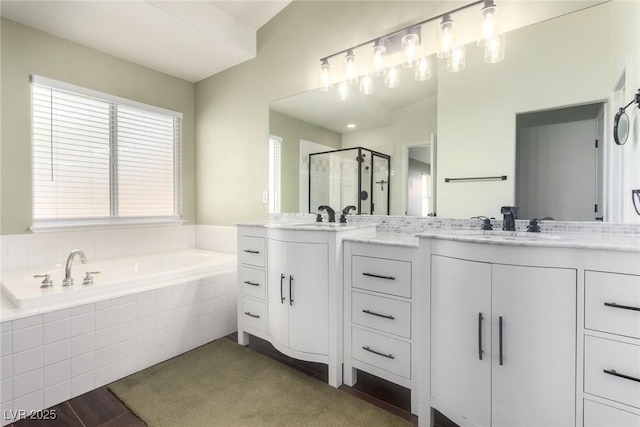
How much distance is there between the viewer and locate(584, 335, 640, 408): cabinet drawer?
0.98 meters

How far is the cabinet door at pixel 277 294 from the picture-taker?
1.98m

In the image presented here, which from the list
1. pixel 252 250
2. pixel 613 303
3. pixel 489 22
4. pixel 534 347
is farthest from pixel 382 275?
pixel 489 22

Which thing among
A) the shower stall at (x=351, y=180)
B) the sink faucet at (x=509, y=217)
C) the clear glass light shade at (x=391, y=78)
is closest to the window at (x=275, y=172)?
the shower stall at (x=351, y=180)

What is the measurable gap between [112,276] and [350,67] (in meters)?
2.37

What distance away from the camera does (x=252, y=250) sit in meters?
2.21

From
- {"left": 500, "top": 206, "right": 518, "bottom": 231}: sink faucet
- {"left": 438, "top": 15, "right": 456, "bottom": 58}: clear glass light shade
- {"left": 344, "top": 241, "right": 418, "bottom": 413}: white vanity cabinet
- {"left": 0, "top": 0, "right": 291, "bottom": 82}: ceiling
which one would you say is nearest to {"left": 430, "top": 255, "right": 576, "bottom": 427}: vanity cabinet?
{"left": 344, "top": 241, "right": 418, "bottom": 413}: white vanity cabinet

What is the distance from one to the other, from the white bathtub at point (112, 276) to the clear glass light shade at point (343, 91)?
1651 millimetres

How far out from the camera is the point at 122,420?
1518mm

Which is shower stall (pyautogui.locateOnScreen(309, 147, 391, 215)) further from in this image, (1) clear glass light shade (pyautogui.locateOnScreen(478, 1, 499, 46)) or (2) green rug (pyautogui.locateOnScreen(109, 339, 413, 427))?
(2) green rug (pyautogui.locateOnScreen(109, 339, 413, 427))

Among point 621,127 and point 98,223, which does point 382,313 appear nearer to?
point 621,127

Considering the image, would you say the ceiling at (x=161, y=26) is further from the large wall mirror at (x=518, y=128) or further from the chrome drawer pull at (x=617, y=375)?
the chrome drawer pull at (x=617, y=375)

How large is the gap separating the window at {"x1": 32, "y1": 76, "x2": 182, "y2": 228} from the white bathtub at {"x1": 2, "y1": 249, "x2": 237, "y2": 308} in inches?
16.1

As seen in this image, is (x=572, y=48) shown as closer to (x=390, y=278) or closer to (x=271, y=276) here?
(x=390, y=278)

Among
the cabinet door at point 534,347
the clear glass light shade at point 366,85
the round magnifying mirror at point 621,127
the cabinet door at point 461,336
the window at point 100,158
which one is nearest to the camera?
the cabinet door at point 534,347
